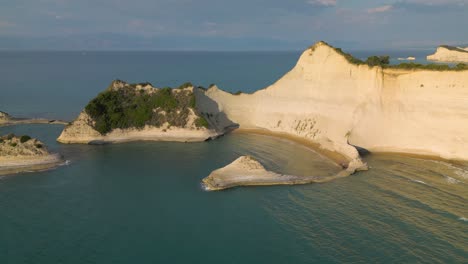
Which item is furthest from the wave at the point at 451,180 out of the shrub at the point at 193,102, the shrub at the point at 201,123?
the shrub at the point at 193,102

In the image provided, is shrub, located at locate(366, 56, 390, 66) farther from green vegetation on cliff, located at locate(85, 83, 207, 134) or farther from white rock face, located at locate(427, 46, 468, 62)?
white rock face, located at locate(427, 46, 468, 62)

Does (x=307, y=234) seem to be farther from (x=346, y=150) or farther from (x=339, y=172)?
(x=346, y=150)

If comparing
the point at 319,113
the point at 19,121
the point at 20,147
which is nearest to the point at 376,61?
the point at 319,113

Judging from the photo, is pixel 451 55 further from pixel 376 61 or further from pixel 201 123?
pixel 201 123

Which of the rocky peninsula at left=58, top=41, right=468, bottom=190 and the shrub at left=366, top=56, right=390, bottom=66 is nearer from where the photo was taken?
the rocky peninsula at left=58, top=41, right=468, bottom=190

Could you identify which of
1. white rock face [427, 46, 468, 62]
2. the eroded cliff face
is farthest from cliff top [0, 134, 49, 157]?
white rock face [427, 46, 468, 62]

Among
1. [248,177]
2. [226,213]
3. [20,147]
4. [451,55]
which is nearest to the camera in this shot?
[226,213]

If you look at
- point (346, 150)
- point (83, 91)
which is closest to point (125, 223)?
point (346, 150)
